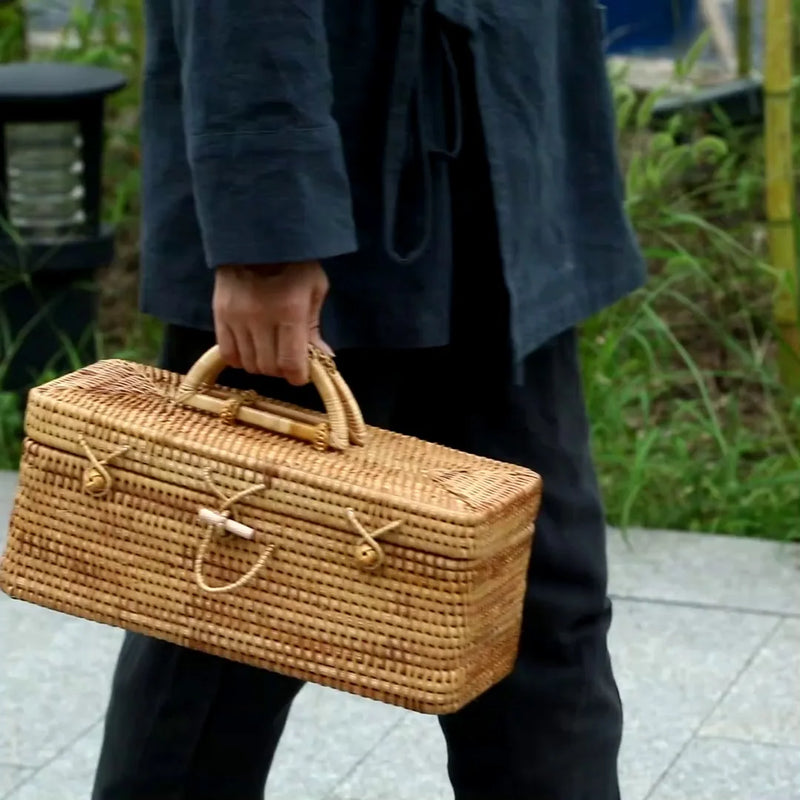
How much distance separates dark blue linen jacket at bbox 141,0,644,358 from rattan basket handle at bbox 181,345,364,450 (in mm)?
59

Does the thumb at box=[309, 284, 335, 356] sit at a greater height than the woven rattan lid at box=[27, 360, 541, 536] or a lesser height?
greater

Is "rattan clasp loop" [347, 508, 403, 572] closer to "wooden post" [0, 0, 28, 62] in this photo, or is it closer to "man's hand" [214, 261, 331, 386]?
"man's hand" [214, 261, 331, 386]

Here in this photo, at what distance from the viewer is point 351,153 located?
6.31ft

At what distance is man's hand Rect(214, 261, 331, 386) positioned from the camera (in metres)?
1.82

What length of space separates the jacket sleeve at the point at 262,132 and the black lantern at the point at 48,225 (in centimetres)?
301

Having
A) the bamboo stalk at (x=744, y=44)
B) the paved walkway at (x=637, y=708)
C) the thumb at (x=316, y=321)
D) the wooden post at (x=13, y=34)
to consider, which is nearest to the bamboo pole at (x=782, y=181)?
the paved walkway at (x=637, y=708)

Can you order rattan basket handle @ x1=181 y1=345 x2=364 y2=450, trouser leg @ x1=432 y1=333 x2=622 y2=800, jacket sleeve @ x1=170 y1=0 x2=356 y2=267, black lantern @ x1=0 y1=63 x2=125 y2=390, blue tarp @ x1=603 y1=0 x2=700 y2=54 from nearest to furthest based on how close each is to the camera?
jacket sleeve @ x1=170 y1=0 x2=356 y2=267
rattan basket handle @ x1=181 y1=345 x2=364 y2=450
trouser leg @ x1=432 y1=333 x2=622 y2=800
black lantern @ x1=0 y1=63 x2=125 y2=390
blue tarp @ x1=603 y1=0 x2=700 y2=54

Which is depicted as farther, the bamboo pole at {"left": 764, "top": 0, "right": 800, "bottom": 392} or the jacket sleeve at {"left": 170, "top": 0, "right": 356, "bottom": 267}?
the bamboo pole at {"left": 764, "top": 0, "right": 800, "bottom": 392}

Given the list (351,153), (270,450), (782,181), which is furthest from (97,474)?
(782,181)

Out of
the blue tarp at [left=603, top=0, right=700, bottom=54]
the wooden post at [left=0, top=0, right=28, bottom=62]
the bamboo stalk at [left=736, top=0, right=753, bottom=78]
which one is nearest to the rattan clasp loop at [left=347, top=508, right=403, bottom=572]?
the wooden post at [left=0, top=0, right=28, bottom=62]

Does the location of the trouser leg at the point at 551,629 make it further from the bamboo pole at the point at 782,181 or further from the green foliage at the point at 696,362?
the bamboo pole at the point at 782,181

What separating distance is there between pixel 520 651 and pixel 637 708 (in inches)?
44.2

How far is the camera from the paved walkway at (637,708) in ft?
9.66

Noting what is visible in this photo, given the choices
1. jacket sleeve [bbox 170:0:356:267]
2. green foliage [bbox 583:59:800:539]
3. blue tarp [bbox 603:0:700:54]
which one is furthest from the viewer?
blue tarp [bbox 603:0:700:54]
